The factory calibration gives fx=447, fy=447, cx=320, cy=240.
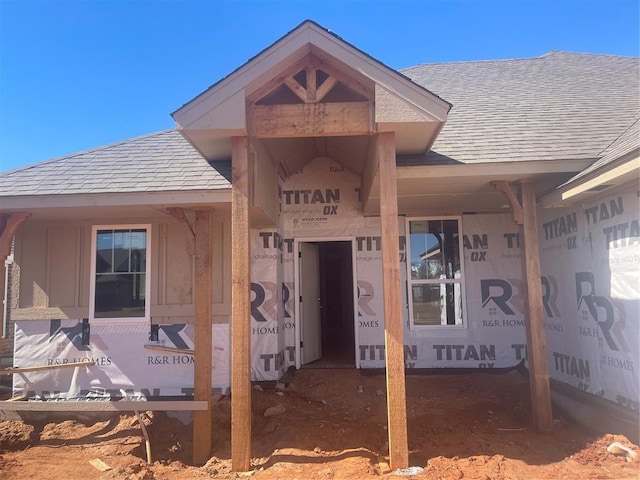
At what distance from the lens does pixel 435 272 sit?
25.3 ft

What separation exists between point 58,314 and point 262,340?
3.21 meters

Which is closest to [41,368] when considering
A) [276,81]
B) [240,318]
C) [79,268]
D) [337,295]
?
[79,268]

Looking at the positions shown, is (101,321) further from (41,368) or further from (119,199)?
(119,199)

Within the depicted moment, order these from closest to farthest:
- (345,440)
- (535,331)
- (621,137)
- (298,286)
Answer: (345,440) < (535,331) < (621,137) < (298,286)

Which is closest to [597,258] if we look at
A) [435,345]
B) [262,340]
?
[435,345]

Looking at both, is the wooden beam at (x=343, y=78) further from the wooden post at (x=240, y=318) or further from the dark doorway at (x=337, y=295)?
the dark doorway at (x=337, y=295)

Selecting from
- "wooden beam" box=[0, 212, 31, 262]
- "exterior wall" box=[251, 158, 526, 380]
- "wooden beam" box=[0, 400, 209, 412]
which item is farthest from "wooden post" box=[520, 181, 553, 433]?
"wooden beam" box=[0, 212, 31, 262]

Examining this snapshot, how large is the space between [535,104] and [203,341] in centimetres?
633

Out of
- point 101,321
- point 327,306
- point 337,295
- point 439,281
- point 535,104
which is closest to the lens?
point 101,321

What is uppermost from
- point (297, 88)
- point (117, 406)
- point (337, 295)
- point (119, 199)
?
point (297, 88)

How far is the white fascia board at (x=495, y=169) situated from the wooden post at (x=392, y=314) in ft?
2.96

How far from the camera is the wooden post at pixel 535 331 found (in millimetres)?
5066

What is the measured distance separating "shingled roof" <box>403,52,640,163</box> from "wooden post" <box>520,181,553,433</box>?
926 mm

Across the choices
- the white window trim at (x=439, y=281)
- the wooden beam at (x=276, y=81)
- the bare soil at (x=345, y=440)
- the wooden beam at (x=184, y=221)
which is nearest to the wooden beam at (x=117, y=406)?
the bare soil at (x=345, y=440)
